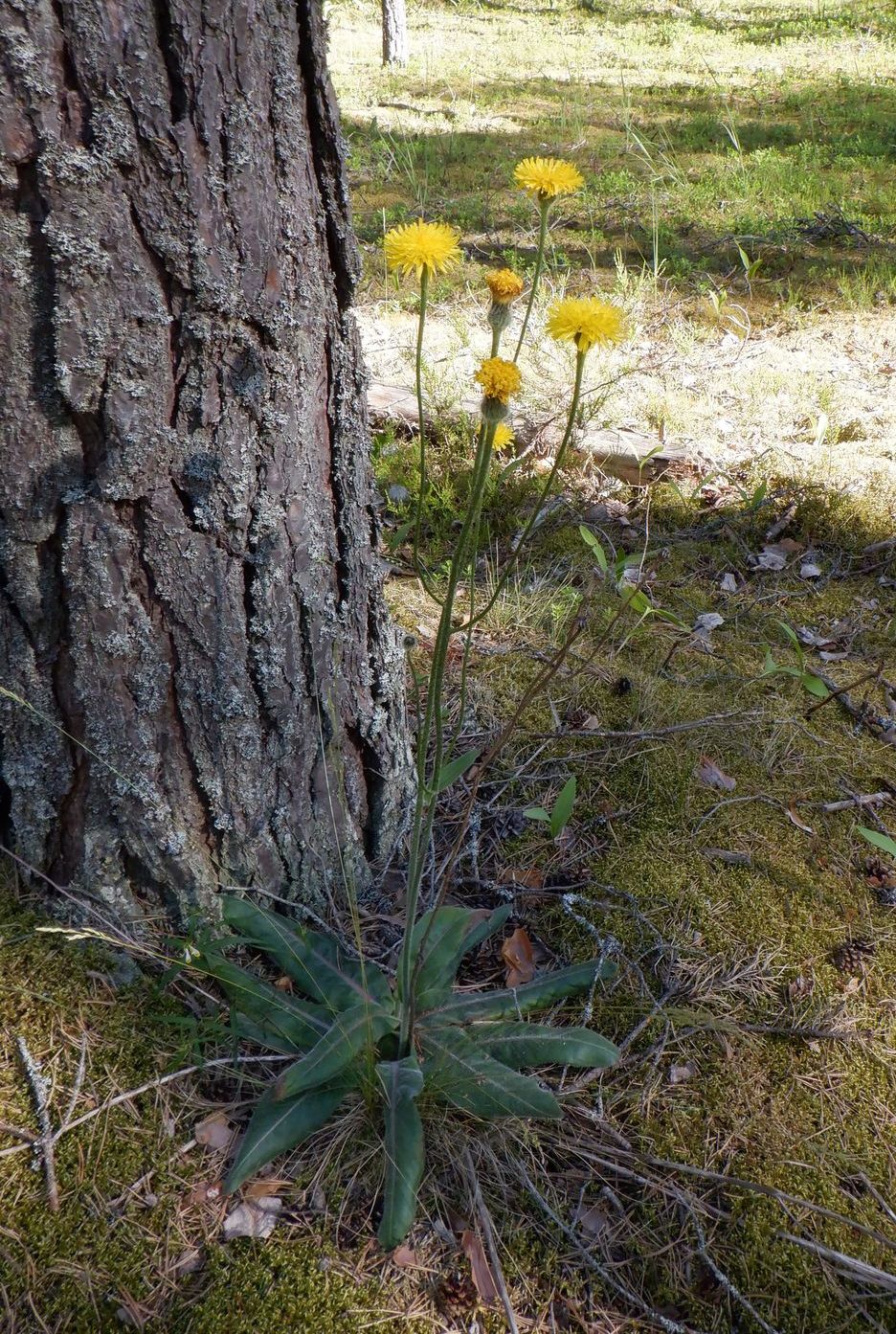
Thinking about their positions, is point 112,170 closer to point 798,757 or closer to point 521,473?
point 798,757

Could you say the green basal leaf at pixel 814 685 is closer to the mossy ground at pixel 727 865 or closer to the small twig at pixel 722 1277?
the mossy ground at pixel 727 865

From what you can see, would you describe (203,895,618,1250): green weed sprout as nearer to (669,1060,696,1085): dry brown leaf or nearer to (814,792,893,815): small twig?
Answer: (669,1060,696,1085): dry brown leaf

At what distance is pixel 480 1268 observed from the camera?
52.7 inches

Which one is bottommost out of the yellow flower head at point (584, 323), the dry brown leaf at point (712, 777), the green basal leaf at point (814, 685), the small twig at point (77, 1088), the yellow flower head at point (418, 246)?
the small twig at point (77, 1088)

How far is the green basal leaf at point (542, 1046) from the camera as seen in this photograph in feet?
4.87

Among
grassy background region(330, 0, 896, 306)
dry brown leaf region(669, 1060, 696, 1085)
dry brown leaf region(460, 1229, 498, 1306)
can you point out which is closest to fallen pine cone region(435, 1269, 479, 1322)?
dry brown leaf region(460, 1229, 498, 1306)

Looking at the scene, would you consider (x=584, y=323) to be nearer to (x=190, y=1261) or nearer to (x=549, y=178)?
(x=549, y=178)

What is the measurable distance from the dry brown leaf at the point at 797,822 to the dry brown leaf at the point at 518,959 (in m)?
0.75

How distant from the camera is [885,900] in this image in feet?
6.36

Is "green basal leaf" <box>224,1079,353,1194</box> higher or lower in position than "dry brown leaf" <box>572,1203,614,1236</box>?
higher

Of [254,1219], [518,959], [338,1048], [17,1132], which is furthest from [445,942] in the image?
[17,1132]

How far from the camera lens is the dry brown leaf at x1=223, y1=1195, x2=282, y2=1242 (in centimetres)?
135

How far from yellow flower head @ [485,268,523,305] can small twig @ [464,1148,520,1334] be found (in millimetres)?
1363

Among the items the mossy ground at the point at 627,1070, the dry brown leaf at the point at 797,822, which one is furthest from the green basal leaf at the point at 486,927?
the dry brown leaf at the point at 797,822
